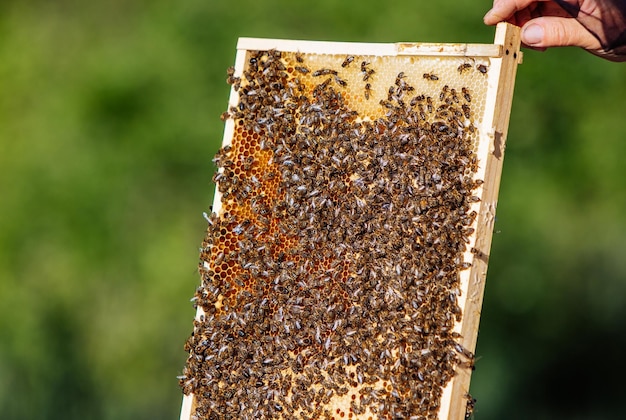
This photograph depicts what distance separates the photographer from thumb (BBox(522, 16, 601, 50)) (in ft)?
15.8

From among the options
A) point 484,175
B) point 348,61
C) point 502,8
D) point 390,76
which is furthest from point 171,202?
point 484,175

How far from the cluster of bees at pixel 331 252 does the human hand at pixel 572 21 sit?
0.91 meters

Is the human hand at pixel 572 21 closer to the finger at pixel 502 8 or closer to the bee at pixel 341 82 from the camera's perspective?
the finger at pixel 502 8

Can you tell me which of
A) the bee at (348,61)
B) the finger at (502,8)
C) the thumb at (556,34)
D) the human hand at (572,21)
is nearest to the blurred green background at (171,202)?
the human hand at (572,21)

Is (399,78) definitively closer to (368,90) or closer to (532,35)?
(368,90)

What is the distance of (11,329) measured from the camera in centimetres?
966

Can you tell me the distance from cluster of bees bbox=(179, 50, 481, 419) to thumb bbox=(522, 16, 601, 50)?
769 millimetres

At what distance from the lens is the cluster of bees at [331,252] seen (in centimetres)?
425

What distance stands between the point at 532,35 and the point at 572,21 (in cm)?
50

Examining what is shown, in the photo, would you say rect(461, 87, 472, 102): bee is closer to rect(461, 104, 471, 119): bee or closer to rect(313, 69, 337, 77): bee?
rect(461, 104, 471, 119): bee

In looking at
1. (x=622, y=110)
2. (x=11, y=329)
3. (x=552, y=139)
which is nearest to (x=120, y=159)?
(x=11, y=329)

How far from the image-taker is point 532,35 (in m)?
4.79

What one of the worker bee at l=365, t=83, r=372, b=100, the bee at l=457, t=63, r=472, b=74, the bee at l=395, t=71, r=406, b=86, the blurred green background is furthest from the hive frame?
the blurred green background

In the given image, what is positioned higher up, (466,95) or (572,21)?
(572,21)
